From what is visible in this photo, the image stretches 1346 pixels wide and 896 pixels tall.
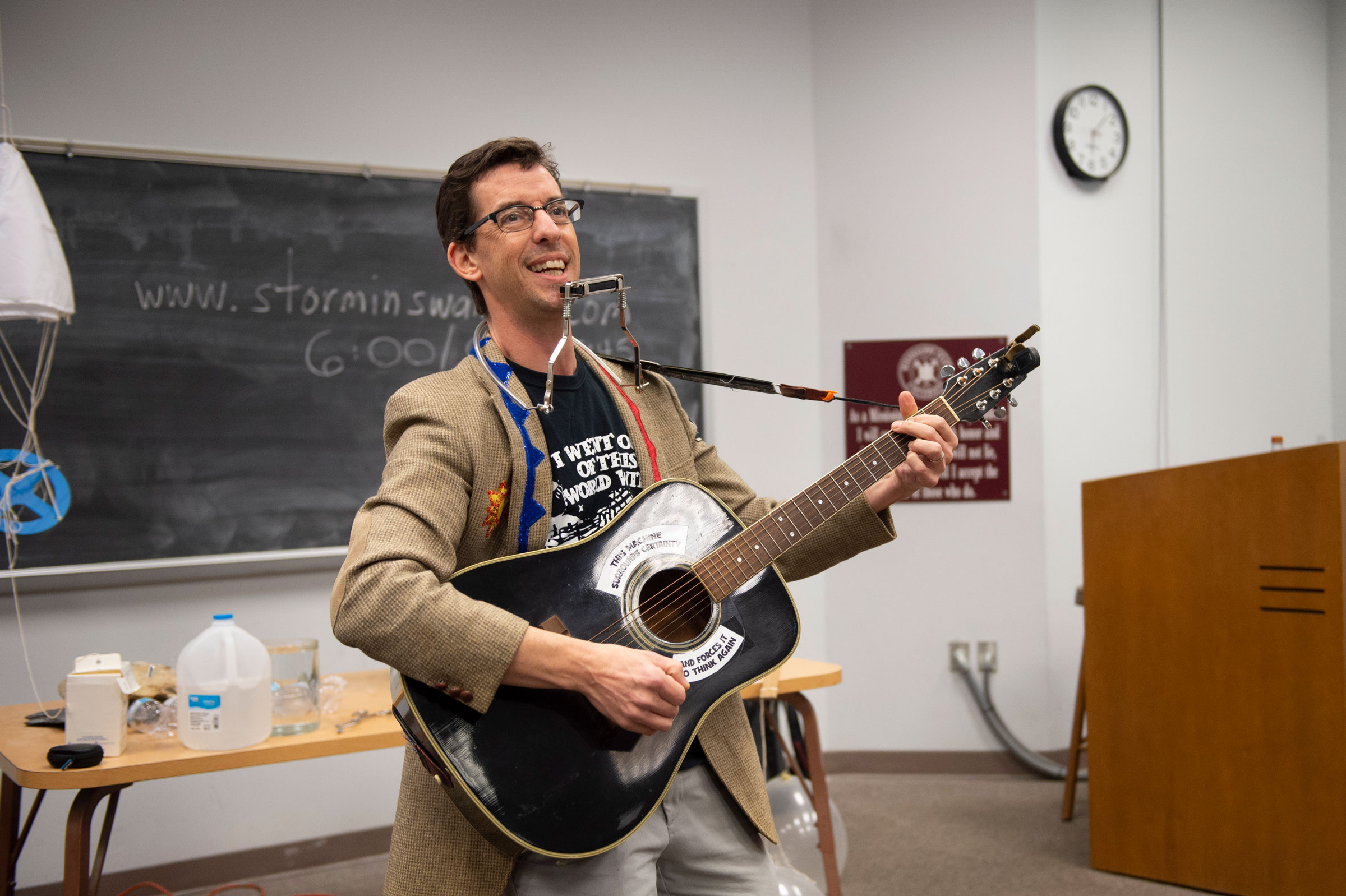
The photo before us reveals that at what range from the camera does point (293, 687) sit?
202 cm

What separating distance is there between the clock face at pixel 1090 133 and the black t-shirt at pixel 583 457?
294 cm

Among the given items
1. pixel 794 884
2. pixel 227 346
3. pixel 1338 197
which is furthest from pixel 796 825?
pixel 1338 197

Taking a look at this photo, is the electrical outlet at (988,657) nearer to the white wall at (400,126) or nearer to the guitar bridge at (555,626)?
the white wall at (400,126)

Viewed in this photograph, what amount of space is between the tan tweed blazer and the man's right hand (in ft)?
0.09

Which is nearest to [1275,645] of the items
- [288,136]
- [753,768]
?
[753,768]

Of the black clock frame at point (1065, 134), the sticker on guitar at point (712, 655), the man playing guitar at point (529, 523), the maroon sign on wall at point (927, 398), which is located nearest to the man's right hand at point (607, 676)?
the man playing guitar at point (529, 523)

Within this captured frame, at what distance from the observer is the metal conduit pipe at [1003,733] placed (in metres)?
3.56

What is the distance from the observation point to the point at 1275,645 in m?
2.37

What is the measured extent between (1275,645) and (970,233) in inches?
72.7

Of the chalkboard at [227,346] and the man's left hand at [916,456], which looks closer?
the man's left hand at [916,456]

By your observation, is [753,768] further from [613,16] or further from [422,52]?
[613,16]

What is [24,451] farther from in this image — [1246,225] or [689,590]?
[1246,225]

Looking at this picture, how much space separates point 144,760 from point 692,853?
1.14 metres

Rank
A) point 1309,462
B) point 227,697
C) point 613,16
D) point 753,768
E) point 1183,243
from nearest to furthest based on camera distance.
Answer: point 753,768 → point 227,697 → point 1309,462 → point 613,16 → point 1183,243
